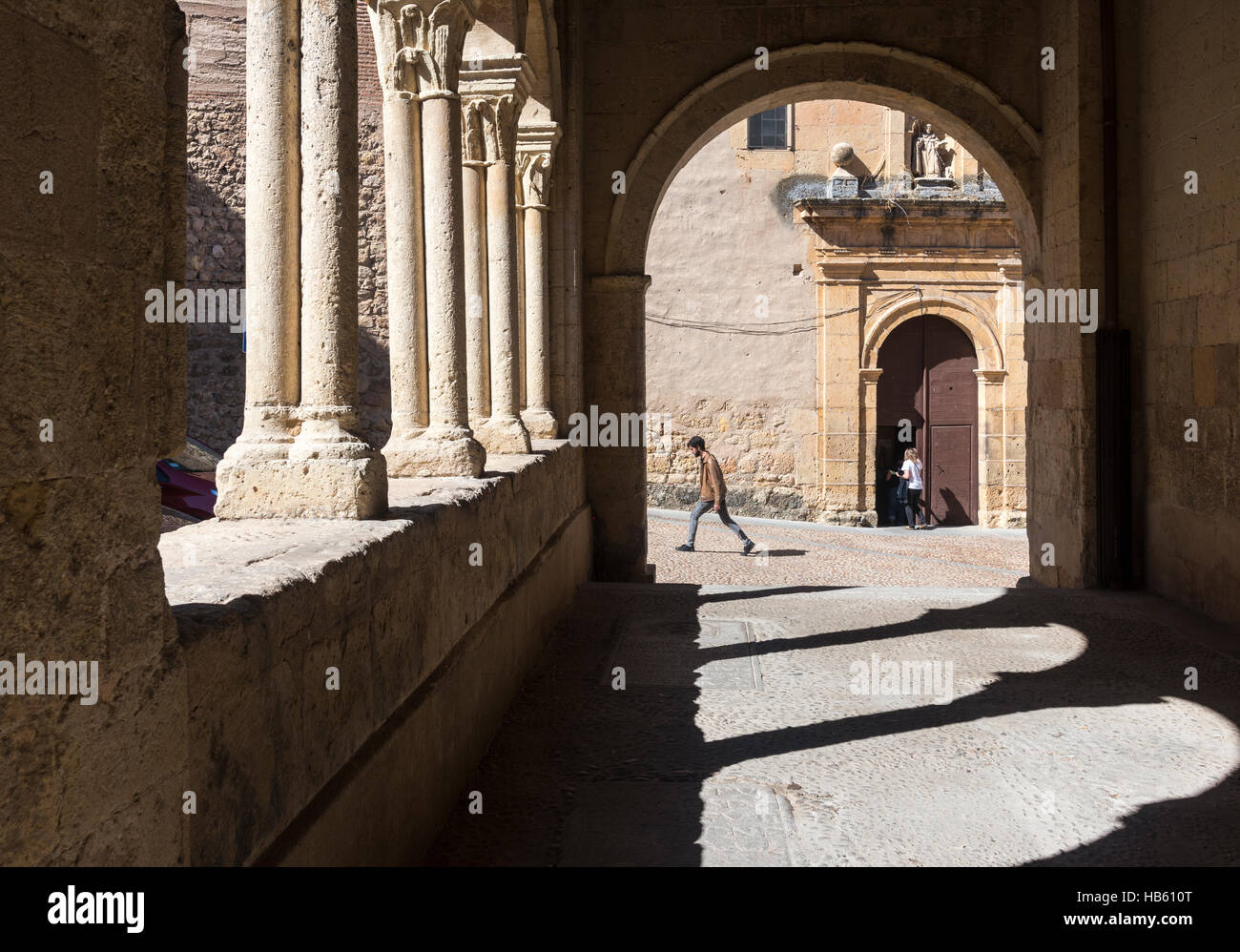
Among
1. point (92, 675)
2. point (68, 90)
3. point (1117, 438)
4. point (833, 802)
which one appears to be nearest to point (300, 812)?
point (92, 675)

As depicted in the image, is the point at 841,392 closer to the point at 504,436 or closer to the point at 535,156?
the point at 535,156

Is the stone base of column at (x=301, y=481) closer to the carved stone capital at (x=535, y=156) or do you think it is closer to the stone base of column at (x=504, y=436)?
the stone base of column at (x=504, y=436)

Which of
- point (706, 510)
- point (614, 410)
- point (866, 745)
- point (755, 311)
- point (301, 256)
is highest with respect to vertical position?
point (755, 311)

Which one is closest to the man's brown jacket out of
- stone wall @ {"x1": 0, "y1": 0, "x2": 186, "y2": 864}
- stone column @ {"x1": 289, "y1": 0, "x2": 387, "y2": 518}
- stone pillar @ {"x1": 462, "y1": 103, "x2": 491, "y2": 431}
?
stone pillar @ {"x1": 462, "y1": 103, "x2": 491, "y2": 431}

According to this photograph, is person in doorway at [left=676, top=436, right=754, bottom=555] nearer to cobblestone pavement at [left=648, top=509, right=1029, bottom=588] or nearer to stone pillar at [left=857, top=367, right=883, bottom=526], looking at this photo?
cobblestone pavement at [left=648, top=509, right=1029, bottom=588]

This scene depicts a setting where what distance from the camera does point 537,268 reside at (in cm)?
804

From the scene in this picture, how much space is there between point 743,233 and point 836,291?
4.99 ft

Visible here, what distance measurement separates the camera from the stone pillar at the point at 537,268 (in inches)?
309

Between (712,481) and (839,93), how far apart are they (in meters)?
4.48

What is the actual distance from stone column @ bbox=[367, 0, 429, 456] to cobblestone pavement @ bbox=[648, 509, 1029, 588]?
616 cm

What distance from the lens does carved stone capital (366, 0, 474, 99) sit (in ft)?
16.2

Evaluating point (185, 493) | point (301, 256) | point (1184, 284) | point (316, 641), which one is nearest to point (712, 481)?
point (185, 493)

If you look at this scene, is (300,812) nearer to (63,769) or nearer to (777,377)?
(63,769)

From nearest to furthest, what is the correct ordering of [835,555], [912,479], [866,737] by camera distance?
1. [866,737]
2. [835,555]
3. [912,479]
